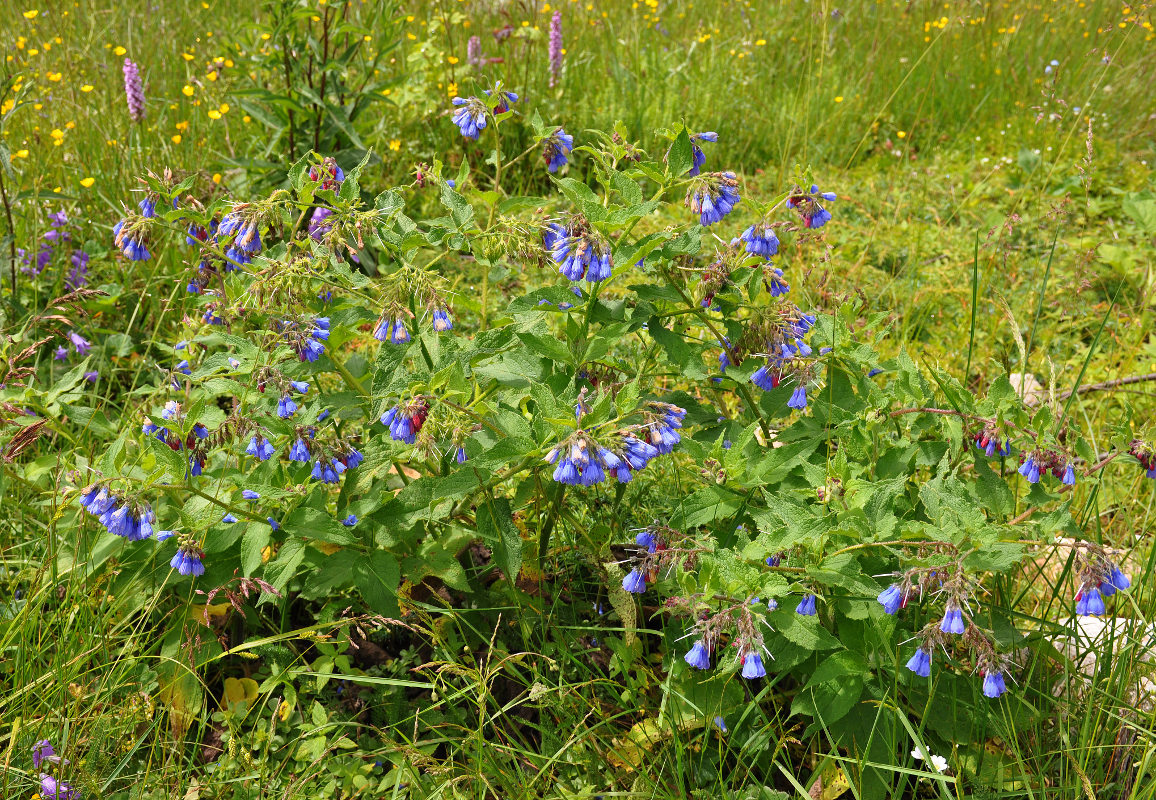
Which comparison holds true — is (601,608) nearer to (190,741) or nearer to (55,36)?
(190,741)

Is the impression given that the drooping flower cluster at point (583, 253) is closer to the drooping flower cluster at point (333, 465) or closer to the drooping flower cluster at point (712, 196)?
the drooping flower cluster at point (712, 196)

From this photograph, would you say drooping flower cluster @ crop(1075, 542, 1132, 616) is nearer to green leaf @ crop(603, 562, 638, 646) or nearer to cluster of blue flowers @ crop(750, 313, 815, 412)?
cluster of blue flowers @ crop(750, 313, 815, 412)

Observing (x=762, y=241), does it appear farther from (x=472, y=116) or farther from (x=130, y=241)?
(x=130, y=241)

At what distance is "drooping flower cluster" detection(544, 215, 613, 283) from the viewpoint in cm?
162

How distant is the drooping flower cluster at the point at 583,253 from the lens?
1625 millimetres

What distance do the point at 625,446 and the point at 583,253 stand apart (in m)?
0.37

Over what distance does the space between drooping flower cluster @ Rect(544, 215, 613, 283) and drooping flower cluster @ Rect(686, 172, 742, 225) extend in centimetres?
22

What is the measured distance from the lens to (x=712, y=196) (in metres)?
1.74

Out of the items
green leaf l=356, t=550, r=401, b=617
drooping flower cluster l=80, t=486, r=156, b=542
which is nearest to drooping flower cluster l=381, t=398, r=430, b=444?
green leaf l=356, t=550, r=401, b=617

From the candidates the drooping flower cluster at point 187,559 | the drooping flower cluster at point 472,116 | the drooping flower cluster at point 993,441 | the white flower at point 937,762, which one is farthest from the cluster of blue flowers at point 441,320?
the white flower at point 937,762

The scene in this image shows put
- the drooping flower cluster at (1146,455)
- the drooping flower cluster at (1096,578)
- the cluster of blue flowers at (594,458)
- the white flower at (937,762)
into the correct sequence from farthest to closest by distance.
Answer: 1. the drooping flower cluster at (1146,455)
2. the white flower at (937,762)
3. the drooping flower cluster at (1096,578)
4. the cluster of blue flowers at (594,458)

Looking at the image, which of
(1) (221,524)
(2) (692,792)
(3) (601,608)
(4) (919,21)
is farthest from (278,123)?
(4) (919,21)

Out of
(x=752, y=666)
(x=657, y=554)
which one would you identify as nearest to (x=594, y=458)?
(x=657, y=554)

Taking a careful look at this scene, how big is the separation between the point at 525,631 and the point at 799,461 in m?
0.70
